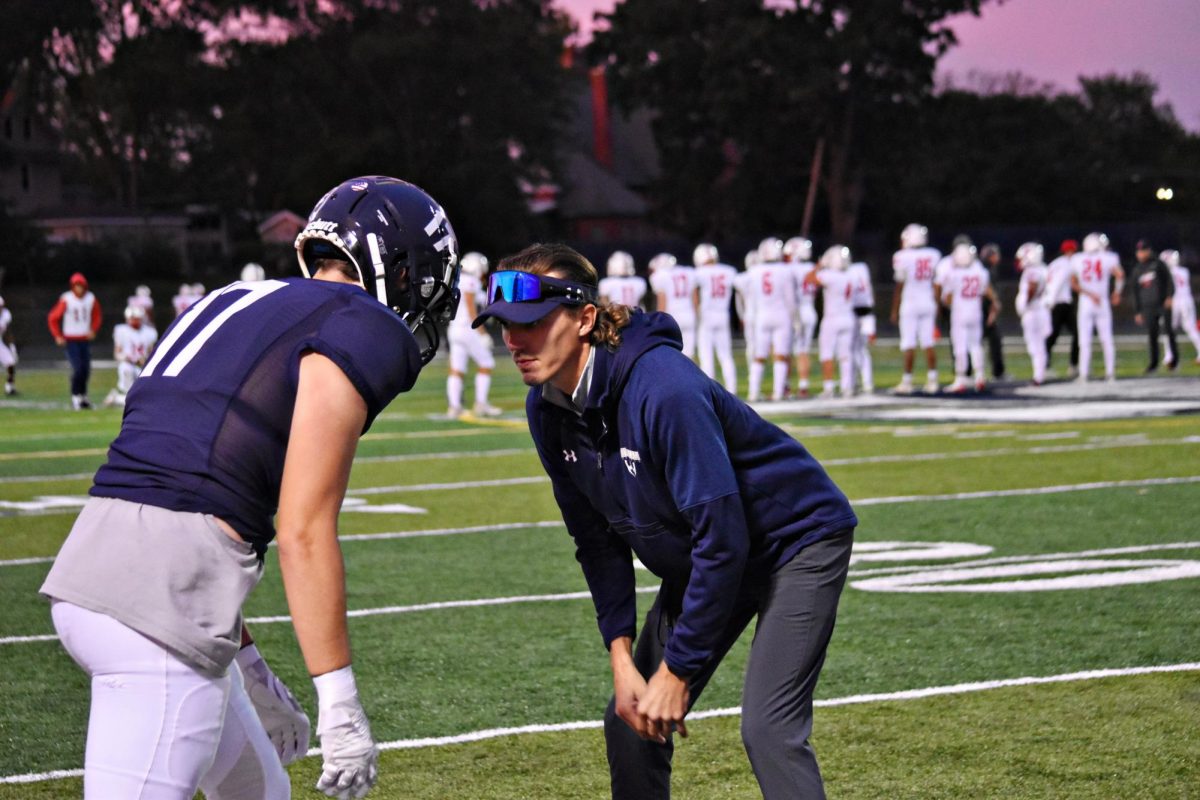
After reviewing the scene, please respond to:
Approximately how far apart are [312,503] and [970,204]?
66.6m

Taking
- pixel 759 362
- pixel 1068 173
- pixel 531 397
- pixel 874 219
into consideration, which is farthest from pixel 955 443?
pixel 1068 173

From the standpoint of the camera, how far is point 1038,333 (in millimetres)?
23703

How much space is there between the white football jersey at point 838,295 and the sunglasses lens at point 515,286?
1860 centimetres

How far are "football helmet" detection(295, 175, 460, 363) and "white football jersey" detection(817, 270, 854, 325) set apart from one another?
749 inches

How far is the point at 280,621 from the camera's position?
7.99 m

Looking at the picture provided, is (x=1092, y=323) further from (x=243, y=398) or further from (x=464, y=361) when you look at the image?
(x=243, y=398)

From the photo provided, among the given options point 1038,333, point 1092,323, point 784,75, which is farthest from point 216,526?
point 784,75

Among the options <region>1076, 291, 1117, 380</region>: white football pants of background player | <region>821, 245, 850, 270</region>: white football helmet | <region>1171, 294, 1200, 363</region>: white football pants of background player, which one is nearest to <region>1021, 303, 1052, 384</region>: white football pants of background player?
<region>1076, 291, 1117, 380</region>: white football pants of background player

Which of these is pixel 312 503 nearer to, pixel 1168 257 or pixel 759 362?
pixel 759 362

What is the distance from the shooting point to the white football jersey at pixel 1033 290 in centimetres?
2428

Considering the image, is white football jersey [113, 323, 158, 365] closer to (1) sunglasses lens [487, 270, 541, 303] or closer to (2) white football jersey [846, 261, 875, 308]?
(2) white football jersey [846, 261, 875, 308]

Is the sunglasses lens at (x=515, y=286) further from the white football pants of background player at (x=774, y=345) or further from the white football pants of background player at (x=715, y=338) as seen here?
the white football pants of background player at (x=715, y=338)

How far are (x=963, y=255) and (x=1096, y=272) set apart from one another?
190cm

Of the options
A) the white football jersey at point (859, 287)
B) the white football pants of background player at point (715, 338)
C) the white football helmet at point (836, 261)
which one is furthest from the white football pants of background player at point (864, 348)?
the white football pants of background player at point (715, 338)
